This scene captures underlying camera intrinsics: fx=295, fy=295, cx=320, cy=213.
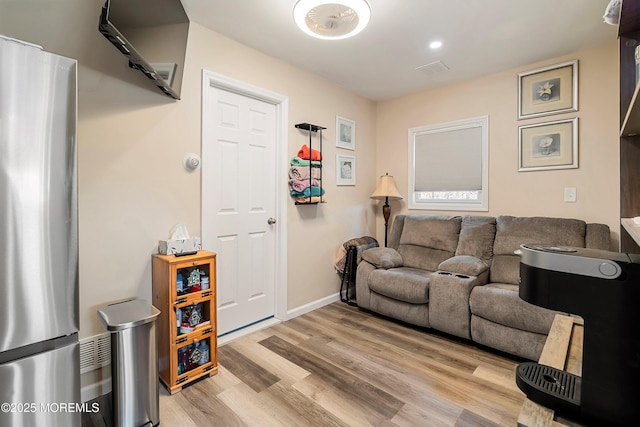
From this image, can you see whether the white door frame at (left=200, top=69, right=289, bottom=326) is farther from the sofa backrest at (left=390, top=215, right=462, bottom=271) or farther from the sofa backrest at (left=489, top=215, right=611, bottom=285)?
the sofa backrest at (left=489, top=215, right=611, bottom=285)

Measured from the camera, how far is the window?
10.5ft

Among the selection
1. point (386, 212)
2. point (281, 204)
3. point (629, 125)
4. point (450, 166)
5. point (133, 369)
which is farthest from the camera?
point (386, 212)

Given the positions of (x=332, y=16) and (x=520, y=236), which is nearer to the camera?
(x=332, y=16)

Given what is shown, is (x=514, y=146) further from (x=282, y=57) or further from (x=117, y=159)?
(x=117, y=159)

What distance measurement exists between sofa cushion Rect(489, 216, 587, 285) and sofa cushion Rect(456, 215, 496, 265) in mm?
54

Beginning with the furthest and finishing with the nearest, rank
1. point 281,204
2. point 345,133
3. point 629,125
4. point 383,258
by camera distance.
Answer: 1. point 345,133
2. point 383,258
3. point 281,204
4. point 629,125

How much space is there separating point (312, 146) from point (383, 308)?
1.81 metres

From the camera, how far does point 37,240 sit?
40.1 inches

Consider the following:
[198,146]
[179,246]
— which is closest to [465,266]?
[179,246]

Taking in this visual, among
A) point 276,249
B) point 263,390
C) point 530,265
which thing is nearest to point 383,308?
point 276,249

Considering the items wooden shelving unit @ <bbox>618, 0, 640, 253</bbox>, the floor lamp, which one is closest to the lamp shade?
the floor lamp

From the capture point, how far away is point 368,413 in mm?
1646

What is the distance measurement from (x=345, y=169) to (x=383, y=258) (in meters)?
1.17

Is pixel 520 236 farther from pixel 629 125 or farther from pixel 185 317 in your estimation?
pixel 185 317
